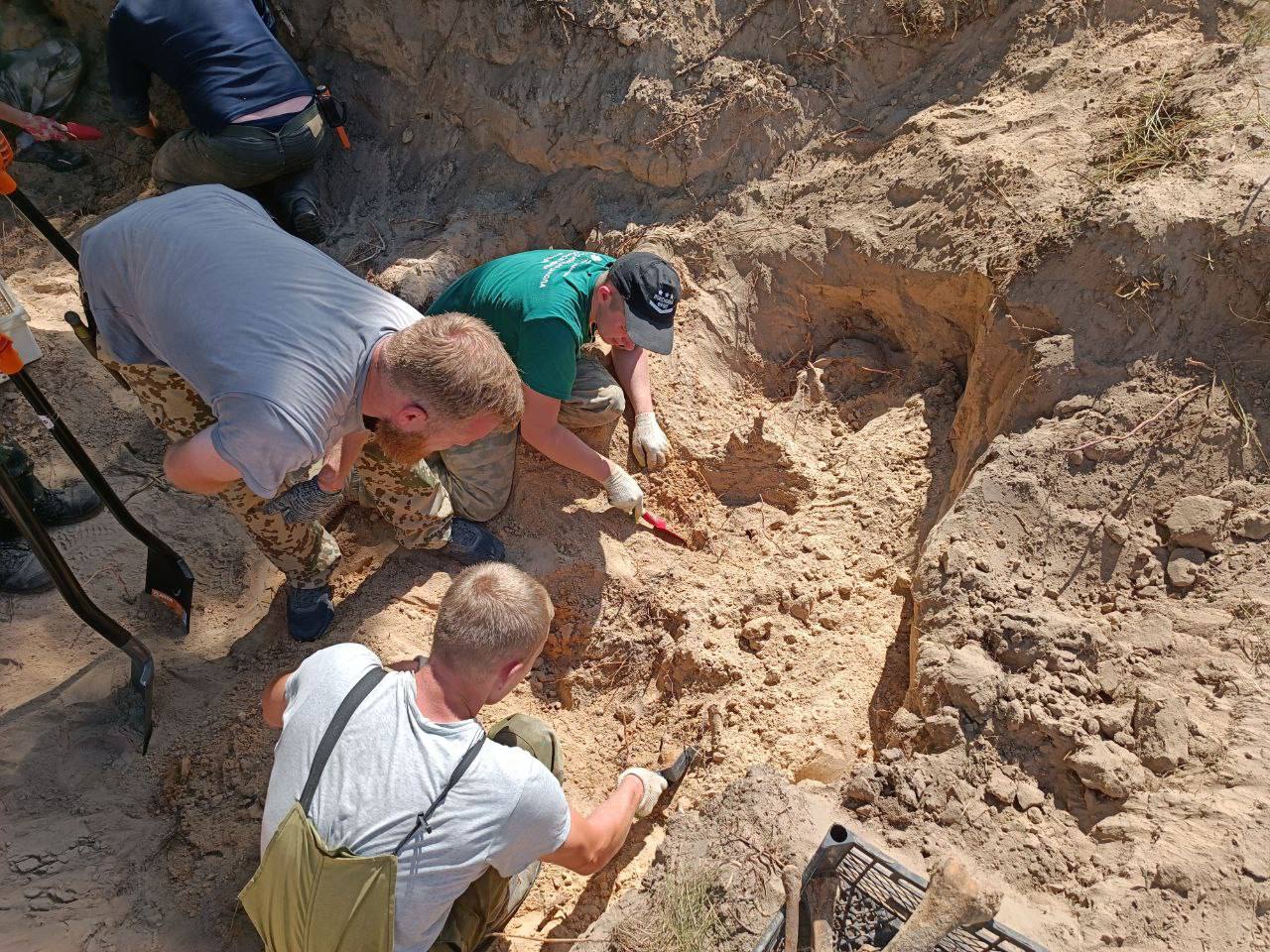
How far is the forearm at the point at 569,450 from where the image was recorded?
10.3 feet

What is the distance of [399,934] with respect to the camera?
6.03 feet

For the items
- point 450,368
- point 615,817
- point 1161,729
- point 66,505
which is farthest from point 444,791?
point 66,505

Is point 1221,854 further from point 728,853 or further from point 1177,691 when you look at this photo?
point 728,853

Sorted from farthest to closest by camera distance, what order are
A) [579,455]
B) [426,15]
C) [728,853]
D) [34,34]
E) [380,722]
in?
1. [34,34]
2. [426,15]
3. [579,455]
4. [728,853]
5. [380,722]

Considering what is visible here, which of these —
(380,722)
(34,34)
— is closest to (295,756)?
(380,722)

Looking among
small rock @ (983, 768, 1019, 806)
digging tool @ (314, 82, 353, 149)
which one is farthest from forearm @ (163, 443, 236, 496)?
digging tool @ (314, 82, 353, 149)

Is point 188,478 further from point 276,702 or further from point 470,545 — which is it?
point 470,545

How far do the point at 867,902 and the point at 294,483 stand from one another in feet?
6.74

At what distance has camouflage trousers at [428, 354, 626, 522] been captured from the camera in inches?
127

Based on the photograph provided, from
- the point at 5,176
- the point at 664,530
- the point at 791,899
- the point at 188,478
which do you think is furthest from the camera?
the point at 664,530

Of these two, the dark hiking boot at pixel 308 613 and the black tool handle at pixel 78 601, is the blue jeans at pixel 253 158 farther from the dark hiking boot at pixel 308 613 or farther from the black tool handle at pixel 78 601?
the dark hiking boot at pixel 308 613

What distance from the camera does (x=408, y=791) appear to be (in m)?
1.75

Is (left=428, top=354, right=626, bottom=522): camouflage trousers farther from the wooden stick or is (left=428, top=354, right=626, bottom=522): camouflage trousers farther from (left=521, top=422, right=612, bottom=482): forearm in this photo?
the wooden stick

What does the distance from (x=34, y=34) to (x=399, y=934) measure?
18.4ft
